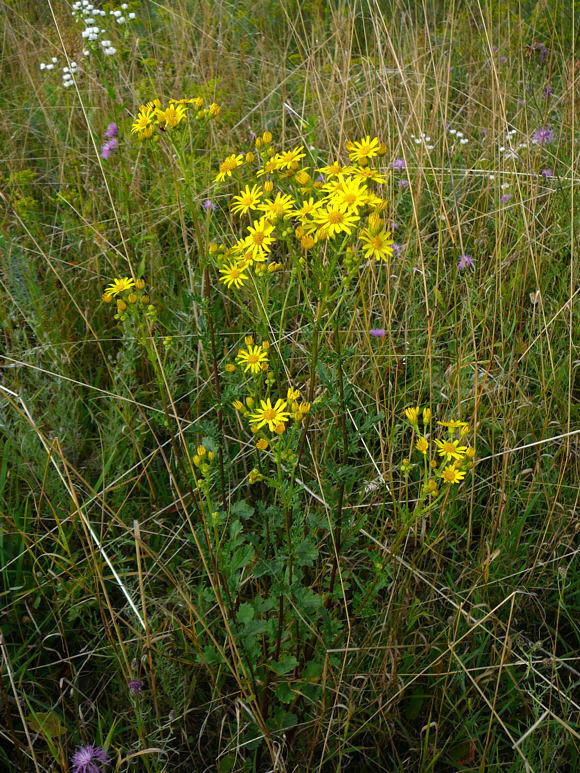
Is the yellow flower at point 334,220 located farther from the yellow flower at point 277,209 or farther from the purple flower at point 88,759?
the purple flower at point 88,759

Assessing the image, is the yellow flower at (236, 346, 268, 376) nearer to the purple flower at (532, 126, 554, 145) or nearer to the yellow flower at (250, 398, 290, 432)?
the yellow flower at (250, 398, 290, 432)

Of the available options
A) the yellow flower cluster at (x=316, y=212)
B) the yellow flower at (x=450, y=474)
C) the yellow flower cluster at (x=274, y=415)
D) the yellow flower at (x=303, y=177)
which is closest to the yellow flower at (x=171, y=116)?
the yellow flower cluster at (x=316, y=212)

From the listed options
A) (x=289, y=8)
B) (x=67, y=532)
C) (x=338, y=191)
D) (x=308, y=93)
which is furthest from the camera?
(x=289, y=8)

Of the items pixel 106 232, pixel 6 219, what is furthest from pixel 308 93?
pixel 6 219

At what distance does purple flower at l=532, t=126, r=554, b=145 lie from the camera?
298 cm

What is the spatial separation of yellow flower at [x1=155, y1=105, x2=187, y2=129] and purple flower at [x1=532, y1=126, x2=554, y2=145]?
1.93 meters

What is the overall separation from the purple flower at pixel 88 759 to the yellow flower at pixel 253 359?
0.94 meters

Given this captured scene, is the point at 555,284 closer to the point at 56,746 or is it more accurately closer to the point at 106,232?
the point at 106,232

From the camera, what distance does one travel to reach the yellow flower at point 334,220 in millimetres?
1435

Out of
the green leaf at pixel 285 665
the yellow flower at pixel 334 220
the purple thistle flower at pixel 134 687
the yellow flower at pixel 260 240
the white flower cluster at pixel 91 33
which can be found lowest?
the green leaf at pixel 285 665

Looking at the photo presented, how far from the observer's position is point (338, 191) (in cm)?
147

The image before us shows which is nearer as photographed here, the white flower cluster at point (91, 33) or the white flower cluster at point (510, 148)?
the white flower cluster at point (510, 148)

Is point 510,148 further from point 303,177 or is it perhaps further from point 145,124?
point 145,124

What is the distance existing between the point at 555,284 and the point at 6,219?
96.5 inches
